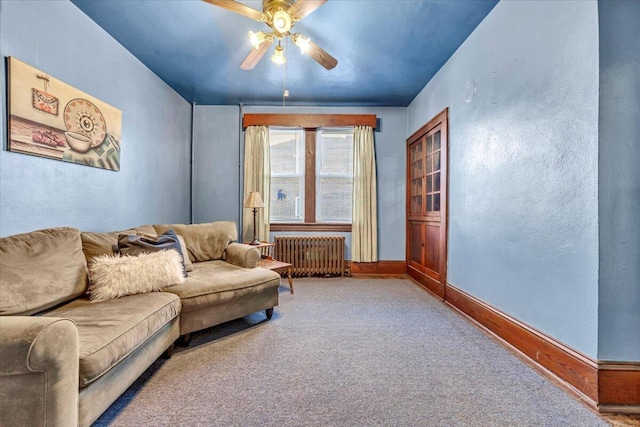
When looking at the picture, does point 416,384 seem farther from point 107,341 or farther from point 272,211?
point 272,211

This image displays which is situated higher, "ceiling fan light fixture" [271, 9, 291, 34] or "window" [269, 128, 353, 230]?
"ceiling fan light fixture" [271, 9, 291, 34]

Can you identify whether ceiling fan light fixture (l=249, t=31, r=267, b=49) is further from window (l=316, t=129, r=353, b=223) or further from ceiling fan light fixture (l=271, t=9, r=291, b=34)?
window (l=316, t=129, r=353, b=223)

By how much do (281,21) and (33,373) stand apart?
7.49 ft

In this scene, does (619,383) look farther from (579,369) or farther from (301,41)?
(301,41)

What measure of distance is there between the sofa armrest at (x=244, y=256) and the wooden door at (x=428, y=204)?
2101mm

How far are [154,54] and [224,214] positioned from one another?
229cm

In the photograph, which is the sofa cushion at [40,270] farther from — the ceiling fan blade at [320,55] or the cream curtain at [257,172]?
the cream curtain at [257,172]

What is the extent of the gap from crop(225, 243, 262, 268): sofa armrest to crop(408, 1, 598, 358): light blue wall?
211 cm

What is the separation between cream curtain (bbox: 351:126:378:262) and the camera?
428 centimetres

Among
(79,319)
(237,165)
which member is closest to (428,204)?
(237,165)

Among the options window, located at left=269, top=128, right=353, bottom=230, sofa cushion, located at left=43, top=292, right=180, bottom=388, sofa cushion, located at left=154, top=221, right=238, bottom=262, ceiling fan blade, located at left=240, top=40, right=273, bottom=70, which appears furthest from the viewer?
window, located at left=269, top=128, right=353, bottom=230

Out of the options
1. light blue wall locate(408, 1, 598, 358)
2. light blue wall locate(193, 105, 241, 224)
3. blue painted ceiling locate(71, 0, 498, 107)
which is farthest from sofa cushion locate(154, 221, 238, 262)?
light blue wall locate(408, 1, 598, 358)

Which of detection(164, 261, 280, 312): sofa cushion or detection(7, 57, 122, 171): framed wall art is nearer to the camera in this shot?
detection(7, 57, 122, 171): framed wall art

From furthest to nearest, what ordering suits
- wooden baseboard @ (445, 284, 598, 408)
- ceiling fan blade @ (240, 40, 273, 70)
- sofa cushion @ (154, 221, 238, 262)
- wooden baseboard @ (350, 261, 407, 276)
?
1. wooden baseboard @ (350, 261, 407, 276)
2. sofa cushion @ (154, 221, 238, 262)
3. ceiling fan blade @ (240, 40, 273, 70)
4. wooden baseboard @ (445, 284, 598, 408)
